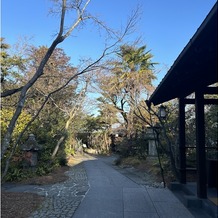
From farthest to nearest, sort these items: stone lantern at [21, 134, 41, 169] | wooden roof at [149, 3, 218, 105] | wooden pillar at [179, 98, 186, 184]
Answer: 1. stone lantern at [21, 134, 41, 169]
2. wooden pillar at [179, 98, 186, 184]
3. wooden roof at [149, 3, 218, 105]

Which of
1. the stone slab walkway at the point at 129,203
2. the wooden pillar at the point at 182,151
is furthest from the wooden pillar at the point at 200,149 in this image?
the wooden pillar at the point at 182,151

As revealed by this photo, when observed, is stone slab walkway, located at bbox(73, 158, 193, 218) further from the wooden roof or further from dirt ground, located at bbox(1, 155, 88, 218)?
the wooden roof

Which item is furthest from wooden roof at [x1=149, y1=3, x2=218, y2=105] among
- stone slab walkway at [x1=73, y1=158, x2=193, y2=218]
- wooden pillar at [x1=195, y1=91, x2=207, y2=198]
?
stone slab walkway at [x1=73, y1=158, x2=193, y2=218]

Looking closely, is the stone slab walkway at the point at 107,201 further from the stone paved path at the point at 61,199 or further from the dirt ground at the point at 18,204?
the dirt ground at the point at 18,204

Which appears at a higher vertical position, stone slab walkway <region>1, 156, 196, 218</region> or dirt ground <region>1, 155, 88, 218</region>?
stone slab walkway <region>1, 156, 196, 218</region>

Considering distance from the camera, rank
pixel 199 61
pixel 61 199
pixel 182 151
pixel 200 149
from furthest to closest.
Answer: pixel 182 151
pixel 61 199
pixel 200 149
pixel 199 61

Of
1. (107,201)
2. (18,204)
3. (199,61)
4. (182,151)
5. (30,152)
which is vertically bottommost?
(18,204)

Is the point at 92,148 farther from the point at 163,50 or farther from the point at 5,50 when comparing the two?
the point at 163,50

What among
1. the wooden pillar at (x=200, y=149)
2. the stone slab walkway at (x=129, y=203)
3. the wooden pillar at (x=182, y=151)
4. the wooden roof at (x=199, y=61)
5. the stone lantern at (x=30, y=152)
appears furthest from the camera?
the stone lantern at (x=30, y=152)

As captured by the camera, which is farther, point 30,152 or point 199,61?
point 30,152

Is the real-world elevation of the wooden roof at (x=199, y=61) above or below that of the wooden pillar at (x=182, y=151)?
above

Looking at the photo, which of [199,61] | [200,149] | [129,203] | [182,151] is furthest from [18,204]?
[199,61]

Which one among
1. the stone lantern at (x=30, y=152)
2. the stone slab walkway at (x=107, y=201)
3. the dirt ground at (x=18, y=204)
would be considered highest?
the stone lantern at (x=30, y=152)

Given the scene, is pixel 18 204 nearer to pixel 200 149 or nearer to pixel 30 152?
pixel 200 149
